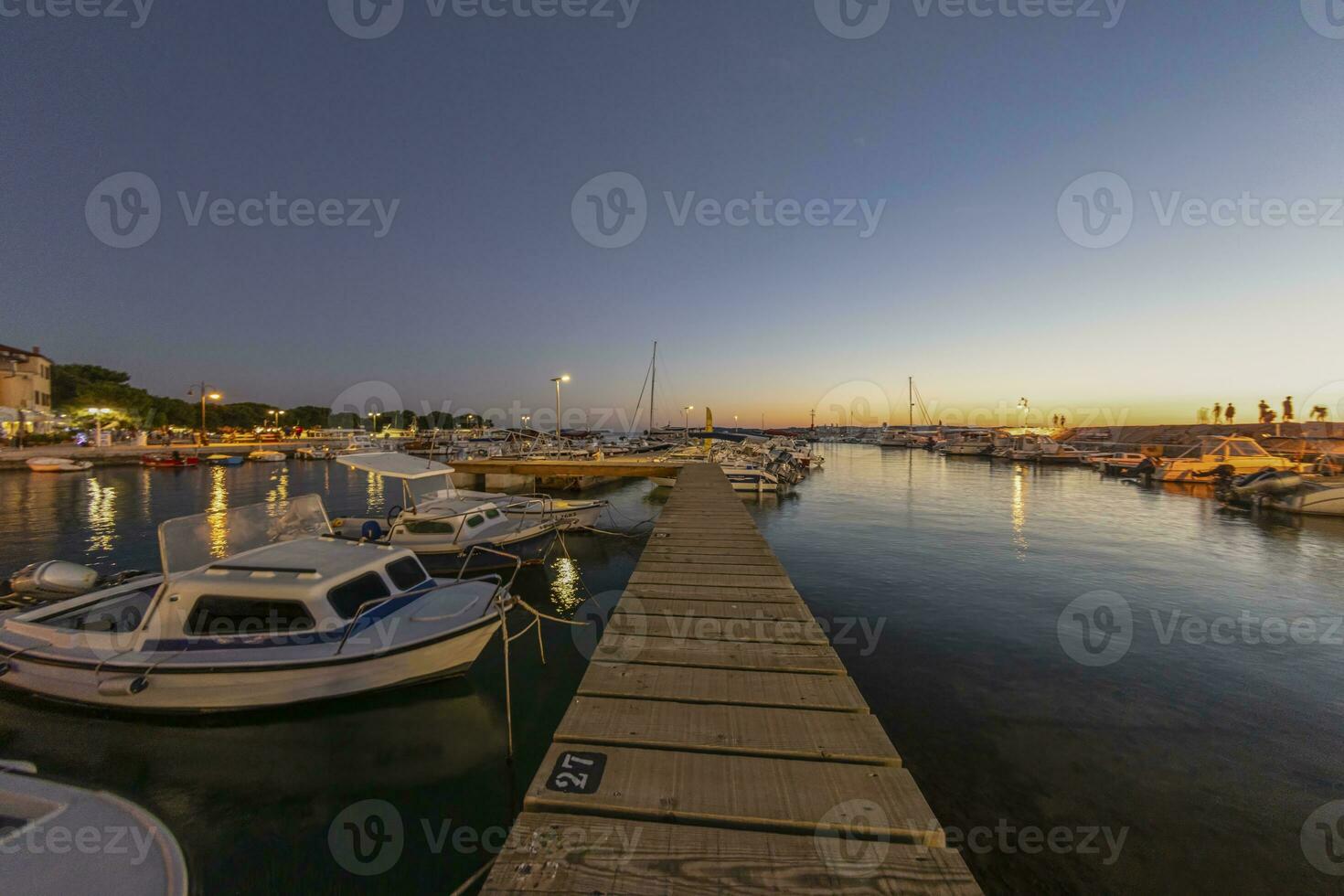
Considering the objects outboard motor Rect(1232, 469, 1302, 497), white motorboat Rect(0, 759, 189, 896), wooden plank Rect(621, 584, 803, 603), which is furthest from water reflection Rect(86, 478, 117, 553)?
outboard motor Rect(1232, 469, 1302, 497)

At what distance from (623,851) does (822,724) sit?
1.78 meters

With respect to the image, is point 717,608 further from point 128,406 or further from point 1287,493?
point 128,406

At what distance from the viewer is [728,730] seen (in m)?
3.39

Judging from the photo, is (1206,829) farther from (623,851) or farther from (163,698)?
(163,698)

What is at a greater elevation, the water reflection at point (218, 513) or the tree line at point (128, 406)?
the tree line at point (128, 406)

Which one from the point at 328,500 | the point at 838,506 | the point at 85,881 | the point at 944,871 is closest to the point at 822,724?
the point at 944,871

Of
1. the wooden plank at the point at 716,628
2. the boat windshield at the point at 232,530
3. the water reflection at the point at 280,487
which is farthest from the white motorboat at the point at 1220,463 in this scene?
the water reflection at the point at 280,487

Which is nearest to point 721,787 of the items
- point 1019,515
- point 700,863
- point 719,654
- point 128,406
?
point 700,863

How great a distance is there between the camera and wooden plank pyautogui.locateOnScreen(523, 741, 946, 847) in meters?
2.51
